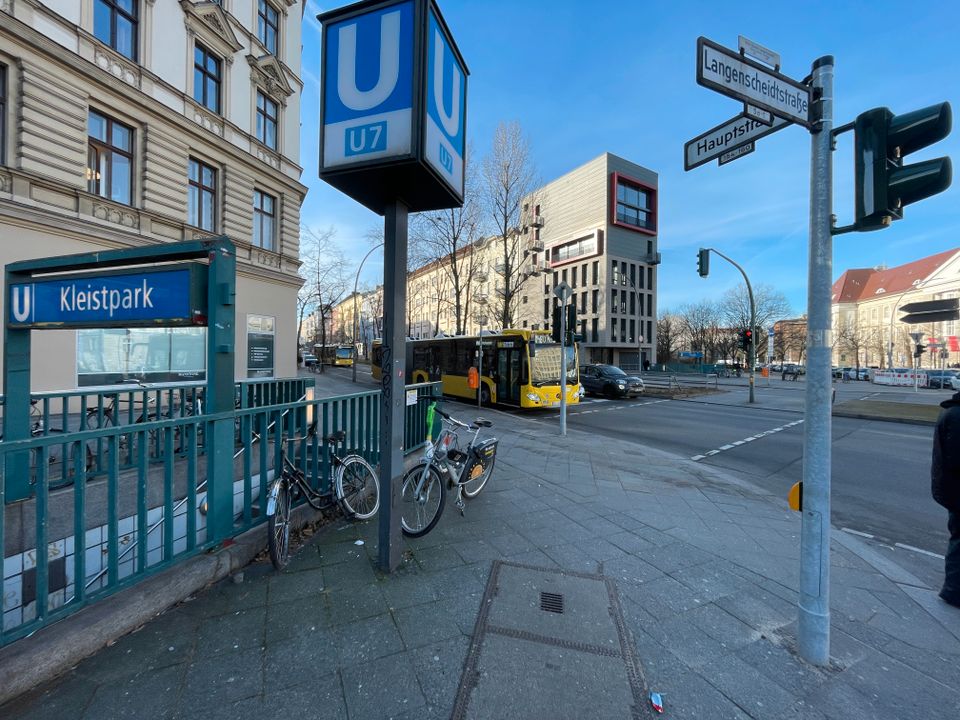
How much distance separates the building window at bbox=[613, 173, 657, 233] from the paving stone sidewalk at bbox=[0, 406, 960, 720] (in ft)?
154

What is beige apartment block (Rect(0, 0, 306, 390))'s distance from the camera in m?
9.52

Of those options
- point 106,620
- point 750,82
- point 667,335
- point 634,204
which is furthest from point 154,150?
point 667,335

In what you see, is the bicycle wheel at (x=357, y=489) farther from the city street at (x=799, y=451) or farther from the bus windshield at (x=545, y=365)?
the bus windshield at (x=545, y=365)

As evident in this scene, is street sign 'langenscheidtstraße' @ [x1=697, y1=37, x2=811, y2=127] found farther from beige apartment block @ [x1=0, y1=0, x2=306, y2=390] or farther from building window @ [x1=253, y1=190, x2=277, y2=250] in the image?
building window @ [x1=253, y1=190, x2=277, y2=250]

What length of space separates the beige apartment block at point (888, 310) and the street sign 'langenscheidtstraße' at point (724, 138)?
238 feet

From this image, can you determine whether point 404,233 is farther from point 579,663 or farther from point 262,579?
point 579,663

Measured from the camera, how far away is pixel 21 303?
3416 millimetres

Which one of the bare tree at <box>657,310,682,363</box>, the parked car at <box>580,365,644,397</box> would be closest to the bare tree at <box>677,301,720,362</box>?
the bare tree at <box>657,310,682,363</box>

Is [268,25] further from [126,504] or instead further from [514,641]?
[514,641]

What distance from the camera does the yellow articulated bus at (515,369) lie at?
550 inches

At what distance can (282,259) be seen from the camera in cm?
1742

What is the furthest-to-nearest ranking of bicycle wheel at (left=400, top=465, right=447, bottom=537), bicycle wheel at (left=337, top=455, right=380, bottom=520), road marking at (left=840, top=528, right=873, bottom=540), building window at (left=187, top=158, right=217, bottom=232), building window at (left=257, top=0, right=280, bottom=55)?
building window at (left=257, top=0, right=280, bottom=55) < building window at (left=187, top=158, right=217, bottom=232) < road marking at (left=840, top=528, right=873, bottom=540) < bicycle wheel at (left=337, top=455, right=380, bottom=520) < bicycle wheel at (left=400, top=465, right=447, bottom=537)

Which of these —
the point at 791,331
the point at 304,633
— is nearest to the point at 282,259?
the point at 304,633

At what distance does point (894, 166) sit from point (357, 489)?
450 centimetres
